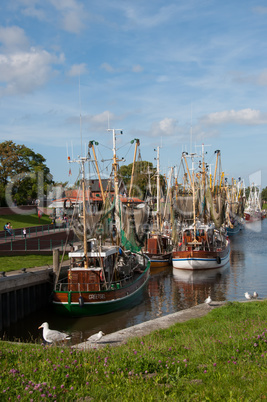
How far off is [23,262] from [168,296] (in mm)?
11811

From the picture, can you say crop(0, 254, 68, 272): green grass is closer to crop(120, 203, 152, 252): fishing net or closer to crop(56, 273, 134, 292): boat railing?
crop(56, 273, 134, 292): boat railing

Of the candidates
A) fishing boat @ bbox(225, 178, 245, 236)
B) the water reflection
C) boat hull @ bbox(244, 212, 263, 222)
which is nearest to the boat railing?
the water reflection

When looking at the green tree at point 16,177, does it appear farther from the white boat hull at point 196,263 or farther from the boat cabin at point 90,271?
the boat cabin at point 90,271

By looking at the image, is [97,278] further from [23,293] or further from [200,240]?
[200,240]

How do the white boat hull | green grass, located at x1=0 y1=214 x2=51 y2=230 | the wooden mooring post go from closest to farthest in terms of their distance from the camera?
1. the wooden mooring post
2. the white boat hull
3. green grass, located at x1=0 y1=214 x2=51 y2=230

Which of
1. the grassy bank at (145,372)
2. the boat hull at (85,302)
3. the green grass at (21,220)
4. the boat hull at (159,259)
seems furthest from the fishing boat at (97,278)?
the green grass at (21,220)

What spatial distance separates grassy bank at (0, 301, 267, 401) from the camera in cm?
746

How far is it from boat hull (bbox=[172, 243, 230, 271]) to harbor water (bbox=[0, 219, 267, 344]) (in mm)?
670

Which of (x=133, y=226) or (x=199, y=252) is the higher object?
(x=133, y=226)

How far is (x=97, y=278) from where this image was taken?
25.5 meters

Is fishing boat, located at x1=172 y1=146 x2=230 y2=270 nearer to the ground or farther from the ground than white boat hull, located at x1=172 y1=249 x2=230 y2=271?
farther from the ground

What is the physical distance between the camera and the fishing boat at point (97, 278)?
24.6 m

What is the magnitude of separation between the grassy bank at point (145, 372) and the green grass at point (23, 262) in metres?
17.7

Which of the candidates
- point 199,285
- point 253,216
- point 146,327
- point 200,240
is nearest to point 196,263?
point 200,240
